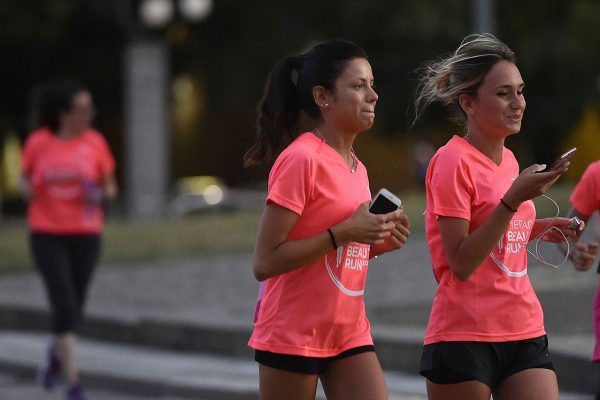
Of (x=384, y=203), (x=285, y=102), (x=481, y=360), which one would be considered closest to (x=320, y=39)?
(x=285, y=102)

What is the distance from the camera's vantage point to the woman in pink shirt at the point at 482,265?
4637 millimetres

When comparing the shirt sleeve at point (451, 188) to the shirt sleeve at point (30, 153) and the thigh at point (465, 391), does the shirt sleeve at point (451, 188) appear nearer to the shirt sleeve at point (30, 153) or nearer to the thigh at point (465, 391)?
the thigh at point (465, 391)

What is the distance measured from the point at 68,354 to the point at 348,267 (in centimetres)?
467

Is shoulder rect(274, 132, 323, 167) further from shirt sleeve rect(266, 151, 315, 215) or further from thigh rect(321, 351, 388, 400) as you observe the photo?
thigh rect(321, 351, 388, 400)

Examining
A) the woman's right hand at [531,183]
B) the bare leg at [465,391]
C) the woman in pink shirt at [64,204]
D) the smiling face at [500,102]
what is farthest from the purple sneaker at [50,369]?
the woman's right hand at [531,183]

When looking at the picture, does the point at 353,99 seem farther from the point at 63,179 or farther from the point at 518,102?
the point at 63,179

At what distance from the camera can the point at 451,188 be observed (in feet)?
15.3

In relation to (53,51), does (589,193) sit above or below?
below

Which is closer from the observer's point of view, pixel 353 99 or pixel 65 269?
pixel 353 99

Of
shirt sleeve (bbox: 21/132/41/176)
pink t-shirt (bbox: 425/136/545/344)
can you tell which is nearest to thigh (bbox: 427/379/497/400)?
pink t-shirt (bbox: 425/136/545/344)

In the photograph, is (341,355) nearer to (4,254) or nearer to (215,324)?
(215,324)

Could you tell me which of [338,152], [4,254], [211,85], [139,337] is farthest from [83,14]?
[338,152]

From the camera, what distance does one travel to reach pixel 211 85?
146 ft

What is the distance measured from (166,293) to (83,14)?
24.7 metres
